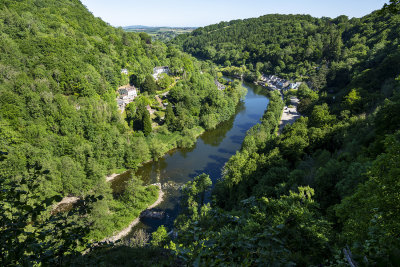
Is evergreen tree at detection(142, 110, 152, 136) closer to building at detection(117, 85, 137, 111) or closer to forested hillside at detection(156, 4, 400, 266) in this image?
building at detection(117, 85, 137, 111)

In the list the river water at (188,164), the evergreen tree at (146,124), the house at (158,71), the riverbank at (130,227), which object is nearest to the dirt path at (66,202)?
the river water at (188,164)

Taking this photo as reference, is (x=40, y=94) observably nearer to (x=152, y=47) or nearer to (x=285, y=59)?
(x=152, y=47)

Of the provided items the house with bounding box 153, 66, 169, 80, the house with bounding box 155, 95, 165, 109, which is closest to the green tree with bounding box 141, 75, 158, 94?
the house with bounding box 155, 95, 165, 109

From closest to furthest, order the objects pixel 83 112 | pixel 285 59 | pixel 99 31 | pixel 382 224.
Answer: pixel 382 224, pixel 83 112, pixel 99 31, pixel 285 59

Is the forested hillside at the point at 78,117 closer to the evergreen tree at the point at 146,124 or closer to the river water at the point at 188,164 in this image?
→ the evergreen tree at the point at 146,124

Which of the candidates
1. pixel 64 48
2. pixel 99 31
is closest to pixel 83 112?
pixel 64 48

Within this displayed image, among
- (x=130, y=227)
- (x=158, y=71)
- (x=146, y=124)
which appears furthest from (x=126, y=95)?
(x=130, y=227)
